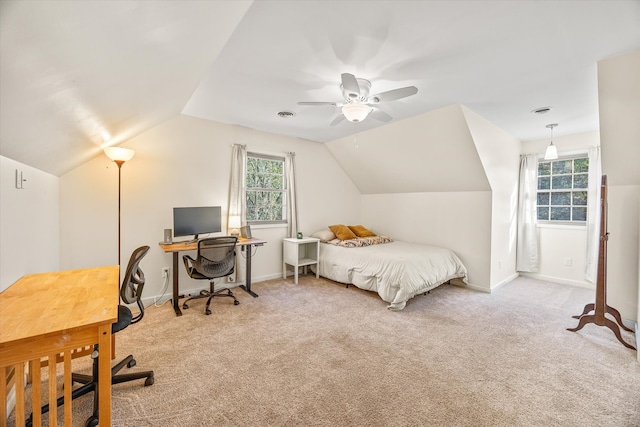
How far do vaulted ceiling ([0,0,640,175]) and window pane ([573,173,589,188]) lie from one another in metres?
1.77

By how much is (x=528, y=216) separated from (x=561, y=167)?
0.97 m

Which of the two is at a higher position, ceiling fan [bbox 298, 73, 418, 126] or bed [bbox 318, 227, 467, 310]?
ceiling fan [bbox 298, 73, 418, 126]

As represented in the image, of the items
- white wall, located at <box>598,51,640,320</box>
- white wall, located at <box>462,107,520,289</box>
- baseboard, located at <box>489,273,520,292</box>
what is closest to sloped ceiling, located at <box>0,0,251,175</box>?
white wall, located at <box>462,107,520,289</box>

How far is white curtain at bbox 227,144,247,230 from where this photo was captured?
4.10 meters

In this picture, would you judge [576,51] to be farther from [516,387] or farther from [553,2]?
[516,387]

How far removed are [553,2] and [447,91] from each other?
127cm

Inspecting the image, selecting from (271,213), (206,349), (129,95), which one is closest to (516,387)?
(206,349)

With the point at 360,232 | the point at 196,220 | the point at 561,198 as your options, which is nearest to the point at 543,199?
the point at 561,198

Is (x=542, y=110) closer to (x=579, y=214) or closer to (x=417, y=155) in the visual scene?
(x=417, y=155)

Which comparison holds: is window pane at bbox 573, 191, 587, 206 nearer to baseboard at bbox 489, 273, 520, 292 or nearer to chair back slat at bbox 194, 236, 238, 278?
baseboard at bbox 489, 273, 520, 292

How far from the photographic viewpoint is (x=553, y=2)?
1.62m

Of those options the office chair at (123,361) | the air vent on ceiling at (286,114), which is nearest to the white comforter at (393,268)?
the air vent on ceiling at (286,114)

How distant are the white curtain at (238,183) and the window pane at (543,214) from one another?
5178 millimetres

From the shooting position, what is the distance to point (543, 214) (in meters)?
4.80
